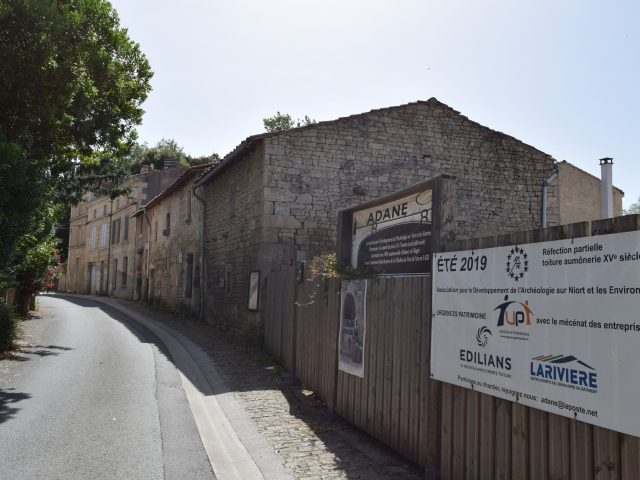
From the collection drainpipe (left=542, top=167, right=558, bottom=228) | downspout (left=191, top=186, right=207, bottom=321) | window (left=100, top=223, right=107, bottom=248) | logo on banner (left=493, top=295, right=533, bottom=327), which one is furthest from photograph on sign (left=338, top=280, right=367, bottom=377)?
window (left=100, top=223, right=107, bottom=248)

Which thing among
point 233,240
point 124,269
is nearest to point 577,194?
point 233,240

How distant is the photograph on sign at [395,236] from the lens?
5250 millimetres

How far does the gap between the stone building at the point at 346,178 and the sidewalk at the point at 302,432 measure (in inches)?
135

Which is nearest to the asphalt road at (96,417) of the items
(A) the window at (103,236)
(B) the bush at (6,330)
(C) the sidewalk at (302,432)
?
(B) the bush at (6,330)

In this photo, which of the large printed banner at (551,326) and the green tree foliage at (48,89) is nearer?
the large printed banner at (551,326)

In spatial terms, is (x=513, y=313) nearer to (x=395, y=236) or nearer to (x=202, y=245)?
→ (x=395, y=236)

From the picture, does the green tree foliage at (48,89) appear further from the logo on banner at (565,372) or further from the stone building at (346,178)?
the logo on banner at (565,372)

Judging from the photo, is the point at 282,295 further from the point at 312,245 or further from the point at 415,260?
the point at 415,260

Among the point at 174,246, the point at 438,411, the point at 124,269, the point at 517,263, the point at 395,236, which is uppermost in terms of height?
the point at 174,246

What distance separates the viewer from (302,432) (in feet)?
20.0

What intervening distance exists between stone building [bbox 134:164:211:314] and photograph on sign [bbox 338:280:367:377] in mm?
13370

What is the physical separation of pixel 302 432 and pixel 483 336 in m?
2.97

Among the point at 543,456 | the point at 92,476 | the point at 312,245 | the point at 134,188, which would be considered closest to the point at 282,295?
the point at 312,245

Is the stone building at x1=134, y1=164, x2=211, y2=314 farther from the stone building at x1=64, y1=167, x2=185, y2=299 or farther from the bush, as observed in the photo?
the bush
